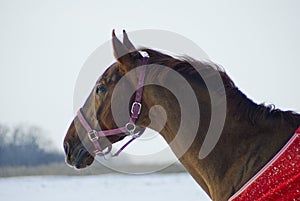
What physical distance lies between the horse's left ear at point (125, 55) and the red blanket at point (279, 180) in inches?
39.2

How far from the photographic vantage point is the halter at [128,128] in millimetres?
2945

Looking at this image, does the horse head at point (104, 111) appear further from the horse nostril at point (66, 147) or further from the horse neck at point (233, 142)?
the horse neck at point (233, 142)

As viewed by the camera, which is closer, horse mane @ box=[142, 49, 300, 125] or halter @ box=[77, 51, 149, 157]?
horse mane @ box=[142, 49, 300, 125]

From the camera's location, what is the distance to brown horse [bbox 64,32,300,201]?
271 centimetres

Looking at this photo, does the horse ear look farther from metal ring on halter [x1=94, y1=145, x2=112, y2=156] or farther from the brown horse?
metal ring on halter [x1=94, y1=145, x2=112, y2=156]

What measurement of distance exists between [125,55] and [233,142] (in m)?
0.84

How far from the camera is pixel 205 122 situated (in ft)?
9.36

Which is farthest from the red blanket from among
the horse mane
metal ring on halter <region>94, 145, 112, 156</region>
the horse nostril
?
the horse nostril

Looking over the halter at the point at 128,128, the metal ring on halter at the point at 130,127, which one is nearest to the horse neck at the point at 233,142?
the halter at the point at 128,128

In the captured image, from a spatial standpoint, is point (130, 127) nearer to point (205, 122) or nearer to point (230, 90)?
point (205, 122)

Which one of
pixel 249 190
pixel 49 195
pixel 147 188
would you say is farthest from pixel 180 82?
pixel 147 188

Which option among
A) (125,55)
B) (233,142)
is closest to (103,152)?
(125,55)

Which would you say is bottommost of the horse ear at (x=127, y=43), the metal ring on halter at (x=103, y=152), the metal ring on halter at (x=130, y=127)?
the metal ring on halter at (x=103, y=152)

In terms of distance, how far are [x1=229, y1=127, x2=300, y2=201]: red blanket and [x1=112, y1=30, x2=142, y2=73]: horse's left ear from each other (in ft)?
3.26
